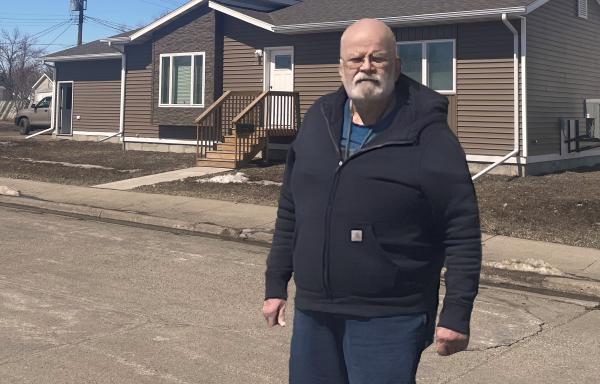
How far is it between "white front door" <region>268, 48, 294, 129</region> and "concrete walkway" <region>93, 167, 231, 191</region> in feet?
8.93

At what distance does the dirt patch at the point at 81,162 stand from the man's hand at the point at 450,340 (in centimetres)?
1449

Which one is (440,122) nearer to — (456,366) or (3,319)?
(456,366)

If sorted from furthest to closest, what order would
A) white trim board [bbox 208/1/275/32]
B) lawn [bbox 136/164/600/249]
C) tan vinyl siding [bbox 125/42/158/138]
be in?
1. tan vinyl siding [bbox 125/42/158/138]
2. white trim board [bbox 208/1/275/32]
3. lawn [bbox 136/164/600/249]

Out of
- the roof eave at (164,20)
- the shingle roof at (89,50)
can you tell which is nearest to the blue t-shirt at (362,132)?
the roof eave at (164,20)

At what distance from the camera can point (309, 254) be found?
108 inches

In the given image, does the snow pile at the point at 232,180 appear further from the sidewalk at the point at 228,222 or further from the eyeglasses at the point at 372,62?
the eyeglasses at the point at 372,62

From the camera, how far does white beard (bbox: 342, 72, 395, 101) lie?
8.84ft

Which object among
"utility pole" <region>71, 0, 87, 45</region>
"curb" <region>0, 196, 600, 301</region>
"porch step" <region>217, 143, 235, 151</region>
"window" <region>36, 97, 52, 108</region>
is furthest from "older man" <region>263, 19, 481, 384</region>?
"utility pole" <region>71, 0, 87, 45</region>

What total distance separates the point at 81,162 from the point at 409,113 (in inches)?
741

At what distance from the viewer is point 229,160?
Answer: 59.3 ft

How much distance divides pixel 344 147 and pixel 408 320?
2.31ft

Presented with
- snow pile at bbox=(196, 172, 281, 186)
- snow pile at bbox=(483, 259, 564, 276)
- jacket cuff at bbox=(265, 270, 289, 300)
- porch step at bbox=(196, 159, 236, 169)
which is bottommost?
snow pile at bbox=(483, 259, 564, 276)

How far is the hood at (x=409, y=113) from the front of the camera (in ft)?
8.66

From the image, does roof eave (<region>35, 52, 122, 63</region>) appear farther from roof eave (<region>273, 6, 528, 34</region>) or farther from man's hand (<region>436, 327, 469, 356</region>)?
man's hand (<region>436, 327, 469, 356</region>)
